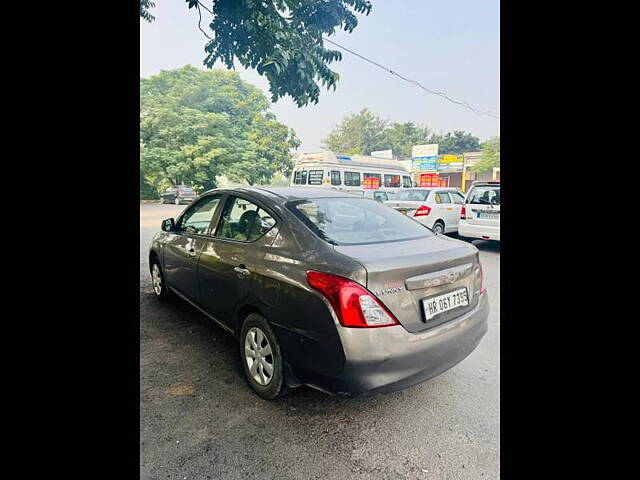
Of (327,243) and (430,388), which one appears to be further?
(430,388)

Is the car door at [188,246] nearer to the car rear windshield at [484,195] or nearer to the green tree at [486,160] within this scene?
the car rear windshield at [484,195]

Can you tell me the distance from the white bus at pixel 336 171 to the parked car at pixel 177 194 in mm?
8764

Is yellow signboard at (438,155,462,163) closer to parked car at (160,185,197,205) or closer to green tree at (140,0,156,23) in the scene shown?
parked car at (160,185,197,205)

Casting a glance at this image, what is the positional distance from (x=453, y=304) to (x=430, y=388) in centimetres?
76

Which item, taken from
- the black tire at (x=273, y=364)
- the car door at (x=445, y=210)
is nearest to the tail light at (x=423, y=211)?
the car door at (x=445, y=210)

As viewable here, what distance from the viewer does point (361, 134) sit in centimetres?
4203

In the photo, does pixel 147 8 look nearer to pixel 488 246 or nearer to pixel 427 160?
pixel 488 246

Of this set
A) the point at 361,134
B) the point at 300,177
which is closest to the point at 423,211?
the point at 300,177

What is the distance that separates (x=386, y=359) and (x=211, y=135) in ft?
68.7
